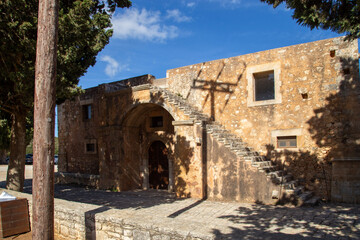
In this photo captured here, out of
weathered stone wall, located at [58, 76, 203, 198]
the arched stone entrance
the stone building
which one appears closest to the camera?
the stone building

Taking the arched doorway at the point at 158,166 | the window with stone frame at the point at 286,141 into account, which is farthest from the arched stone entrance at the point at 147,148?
the window with stone frame at the point at 286,141

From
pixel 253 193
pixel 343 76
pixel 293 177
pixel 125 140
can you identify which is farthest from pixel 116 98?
pixel 343 76

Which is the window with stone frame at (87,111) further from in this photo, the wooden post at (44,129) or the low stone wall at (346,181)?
the low stone wall at (346,181)

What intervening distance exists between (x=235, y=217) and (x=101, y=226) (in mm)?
3665

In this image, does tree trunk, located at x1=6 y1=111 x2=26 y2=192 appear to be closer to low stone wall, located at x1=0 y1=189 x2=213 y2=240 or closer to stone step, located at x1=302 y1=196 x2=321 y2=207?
low stone wall, located at x1=0 y1=189 x2=213 y2=240

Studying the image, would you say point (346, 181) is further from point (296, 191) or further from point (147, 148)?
point (147, 148)

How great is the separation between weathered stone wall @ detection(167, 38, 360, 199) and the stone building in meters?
0.03

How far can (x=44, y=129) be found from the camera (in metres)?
4.66

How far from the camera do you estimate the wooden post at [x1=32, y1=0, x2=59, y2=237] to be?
4629mm

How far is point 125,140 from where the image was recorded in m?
12.5

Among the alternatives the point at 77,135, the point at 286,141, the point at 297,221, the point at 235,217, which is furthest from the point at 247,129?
the point at 77,135

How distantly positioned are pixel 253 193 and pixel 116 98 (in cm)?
755

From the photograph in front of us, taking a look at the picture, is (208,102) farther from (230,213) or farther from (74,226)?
(74,226)

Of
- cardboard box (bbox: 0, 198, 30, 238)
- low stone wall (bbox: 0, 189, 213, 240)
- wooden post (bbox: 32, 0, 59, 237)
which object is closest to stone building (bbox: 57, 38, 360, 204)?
low stone wall (bbox: 0, 189, 213, 240)
